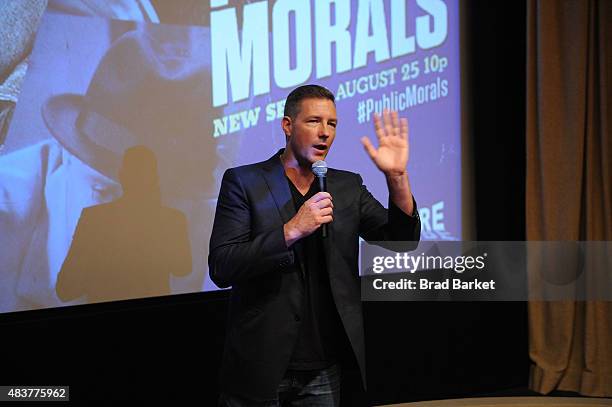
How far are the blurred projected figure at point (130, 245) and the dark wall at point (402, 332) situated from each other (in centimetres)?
9

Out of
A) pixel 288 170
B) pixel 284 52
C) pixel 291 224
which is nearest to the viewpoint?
pixel 291 224

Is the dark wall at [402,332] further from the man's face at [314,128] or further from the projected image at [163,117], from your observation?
the man's face at [314,128]

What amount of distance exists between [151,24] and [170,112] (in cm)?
42

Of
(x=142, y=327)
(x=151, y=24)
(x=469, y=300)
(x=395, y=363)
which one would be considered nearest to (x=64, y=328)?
(x=142, y=327)

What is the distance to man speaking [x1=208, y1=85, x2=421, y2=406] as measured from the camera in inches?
68.9

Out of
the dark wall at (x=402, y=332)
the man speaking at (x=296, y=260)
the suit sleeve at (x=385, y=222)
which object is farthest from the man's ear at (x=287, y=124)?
the dark wall at (x=402, y=332)

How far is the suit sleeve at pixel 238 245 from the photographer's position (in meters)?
1.72

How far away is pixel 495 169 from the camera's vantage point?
14.9 feet

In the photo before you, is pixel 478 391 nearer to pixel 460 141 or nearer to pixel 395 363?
pixel 395 363

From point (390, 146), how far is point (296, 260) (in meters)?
0.40

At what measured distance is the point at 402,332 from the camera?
4.18 meters

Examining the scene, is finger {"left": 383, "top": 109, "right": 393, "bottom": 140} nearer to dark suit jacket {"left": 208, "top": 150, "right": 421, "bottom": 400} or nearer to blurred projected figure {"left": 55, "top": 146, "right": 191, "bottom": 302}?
dark suit jacket {"left": 208, "top": 150, "right": 421, "bottom": 400}
